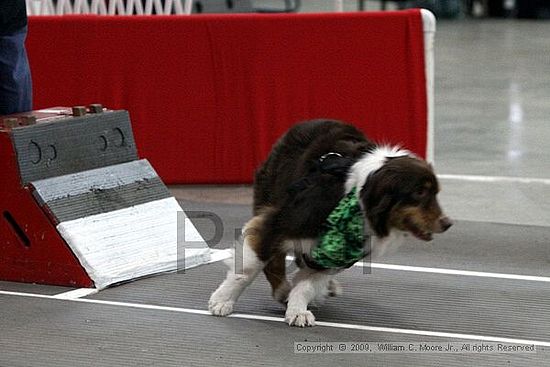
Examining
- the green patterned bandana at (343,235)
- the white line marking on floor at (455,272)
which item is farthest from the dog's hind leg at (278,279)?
the white line marking on floor at (455,272)

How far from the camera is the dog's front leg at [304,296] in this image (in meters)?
4.96

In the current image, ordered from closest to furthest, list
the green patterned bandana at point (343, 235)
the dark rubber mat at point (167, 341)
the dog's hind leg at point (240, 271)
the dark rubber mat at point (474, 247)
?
the dark rubber mat at point (167, 341) < the green patterned bandana at point (343, 235) < the dog's hind leg at point (240, 271) < the dark rubber mat at point (474, 247)

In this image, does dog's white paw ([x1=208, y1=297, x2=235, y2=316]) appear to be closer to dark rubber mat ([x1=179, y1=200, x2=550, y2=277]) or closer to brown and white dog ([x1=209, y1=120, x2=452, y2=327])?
brown and white dog ([x1=209, y1=120, x2=452, y2=327])

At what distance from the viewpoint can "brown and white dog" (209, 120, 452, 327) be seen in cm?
454

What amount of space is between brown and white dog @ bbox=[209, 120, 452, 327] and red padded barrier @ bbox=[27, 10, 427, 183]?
2.85m

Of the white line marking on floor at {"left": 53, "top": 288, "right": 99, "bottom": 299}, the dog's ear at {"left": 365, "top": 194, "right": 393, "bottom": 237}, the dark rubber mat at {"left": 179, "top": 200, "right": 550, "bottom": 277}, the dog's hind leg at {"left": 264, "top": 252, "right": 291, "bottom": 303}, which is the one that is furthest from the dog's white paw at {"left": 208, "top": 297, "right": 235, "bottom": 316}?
the dark rubber mat at {"left": 179, "top": 200, "right": 550, "bottom": 277}

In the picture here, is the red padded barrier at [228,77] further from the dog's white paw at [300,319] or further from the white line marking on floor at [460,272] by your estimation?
the dog's white paw at [300,319]

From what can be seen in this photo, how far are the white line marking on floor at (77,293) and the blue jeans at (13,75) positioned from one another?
4.81ft

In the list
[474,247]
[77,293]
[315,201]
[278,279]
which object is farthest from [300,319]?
[474,247]

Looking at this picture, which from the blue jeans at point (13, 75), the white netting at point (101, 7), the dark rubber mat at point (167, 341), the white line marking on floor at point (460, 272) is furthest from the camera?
the white netting at point (101, 7)

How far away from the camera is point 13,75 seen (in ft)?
21.2

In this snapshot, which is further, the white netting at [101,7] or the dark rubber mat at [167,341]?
the white netting at [101,7]

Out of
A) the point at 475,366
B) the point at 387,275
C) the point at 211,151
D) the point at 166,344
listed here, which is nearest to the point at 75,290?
the point at 166,344

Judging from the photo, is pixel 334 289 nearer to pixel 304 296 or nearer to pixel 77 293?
pixel 304 296
